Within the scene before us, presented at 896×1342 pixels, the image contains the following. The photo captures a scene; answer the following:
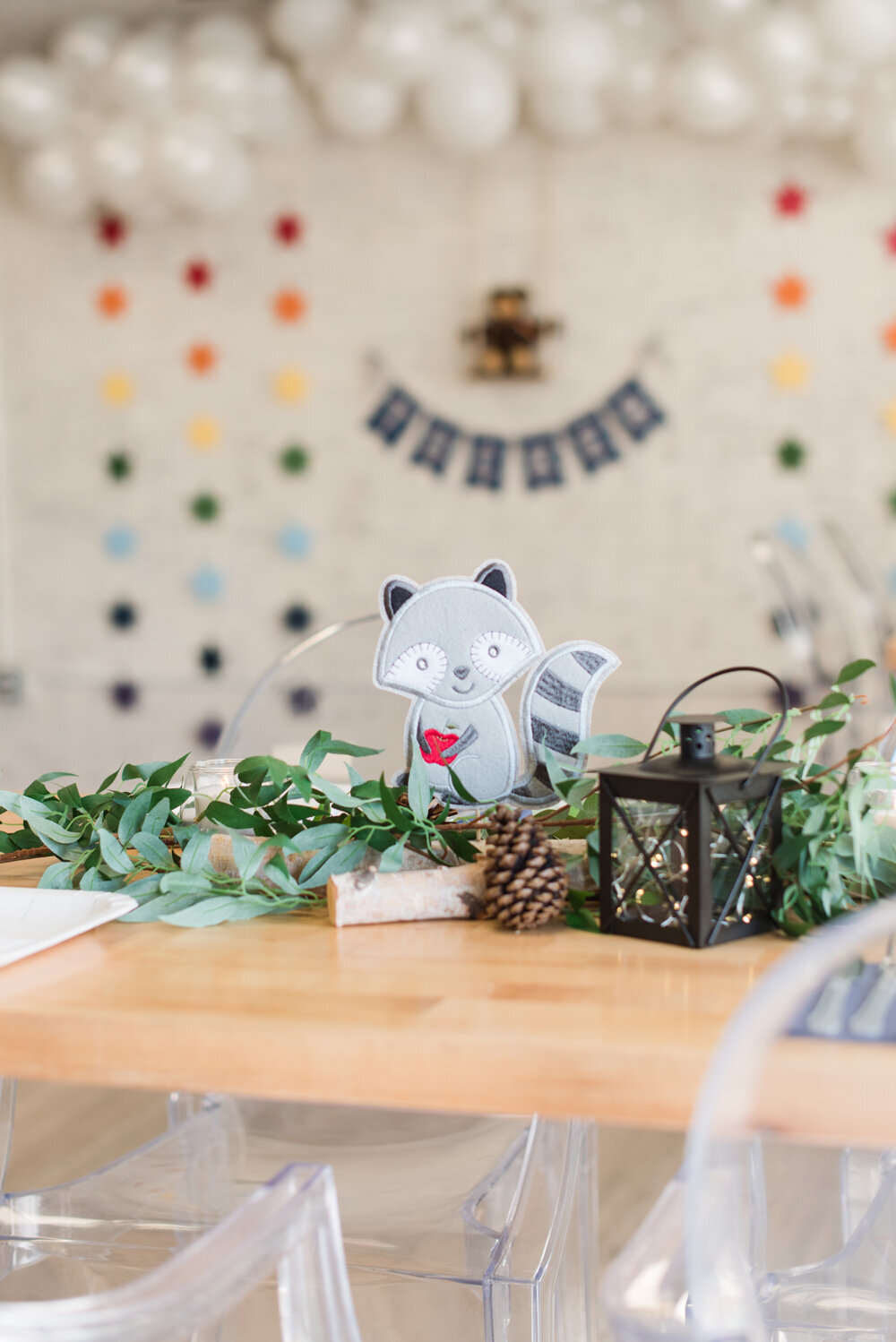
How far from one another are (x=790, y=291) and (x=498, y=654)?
2.86m

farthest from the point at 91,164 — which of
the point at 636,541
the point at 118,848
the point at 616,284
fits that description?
the point at 118,848

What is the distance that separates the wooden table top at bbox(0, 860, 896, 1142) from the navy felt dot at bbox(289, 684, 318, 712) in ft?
10.0

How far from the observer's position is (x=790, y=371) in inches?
146

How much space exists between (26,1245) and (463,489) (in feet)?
9.92

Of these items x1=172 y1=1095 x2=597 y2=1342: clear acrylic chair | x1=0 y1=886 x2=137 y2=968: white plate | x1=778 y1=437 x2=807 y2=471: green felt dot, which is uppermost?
x1=778 y1=437 x2=807 y2=471: green felt dot

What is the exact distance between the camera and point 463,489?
3.96 m

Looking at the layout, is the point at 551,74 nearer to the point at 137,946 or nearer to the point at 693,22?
the point at 693,22

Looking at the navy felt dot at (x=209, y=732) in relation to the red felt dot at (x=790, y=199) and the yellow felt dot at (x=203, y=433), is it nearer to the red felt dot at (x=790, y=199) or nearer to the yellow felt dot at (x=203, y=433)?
the yellow felt dot at (x=203, y=433)

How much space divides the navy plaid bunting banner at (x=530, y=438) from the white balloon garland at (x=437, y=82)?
30.5 inches

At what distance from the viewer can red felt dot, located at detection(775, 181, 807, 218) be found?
3656 mm

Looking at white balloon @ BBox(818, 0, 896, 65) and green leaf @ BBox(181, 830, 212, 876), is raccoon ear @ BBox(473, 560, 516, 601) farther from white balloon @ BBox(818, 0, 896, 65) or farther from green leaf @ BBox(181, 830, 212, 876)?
white balloon @ BBox(818, 0, 896, 65)

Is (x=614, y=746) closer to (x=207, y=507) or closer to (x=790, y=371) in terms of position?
(x=790, y=371)

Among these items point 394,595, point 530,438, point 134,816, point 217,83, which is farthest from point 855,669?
point 217,83

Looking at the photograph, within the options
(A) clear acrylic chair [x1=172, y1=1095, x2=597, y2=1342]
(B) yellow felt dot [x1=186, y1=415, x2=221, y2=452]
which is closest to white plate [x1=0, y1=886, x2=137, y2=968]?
(A) clear acrylic chair [x1=172, y1=1095, x2=597, y2=1342]
